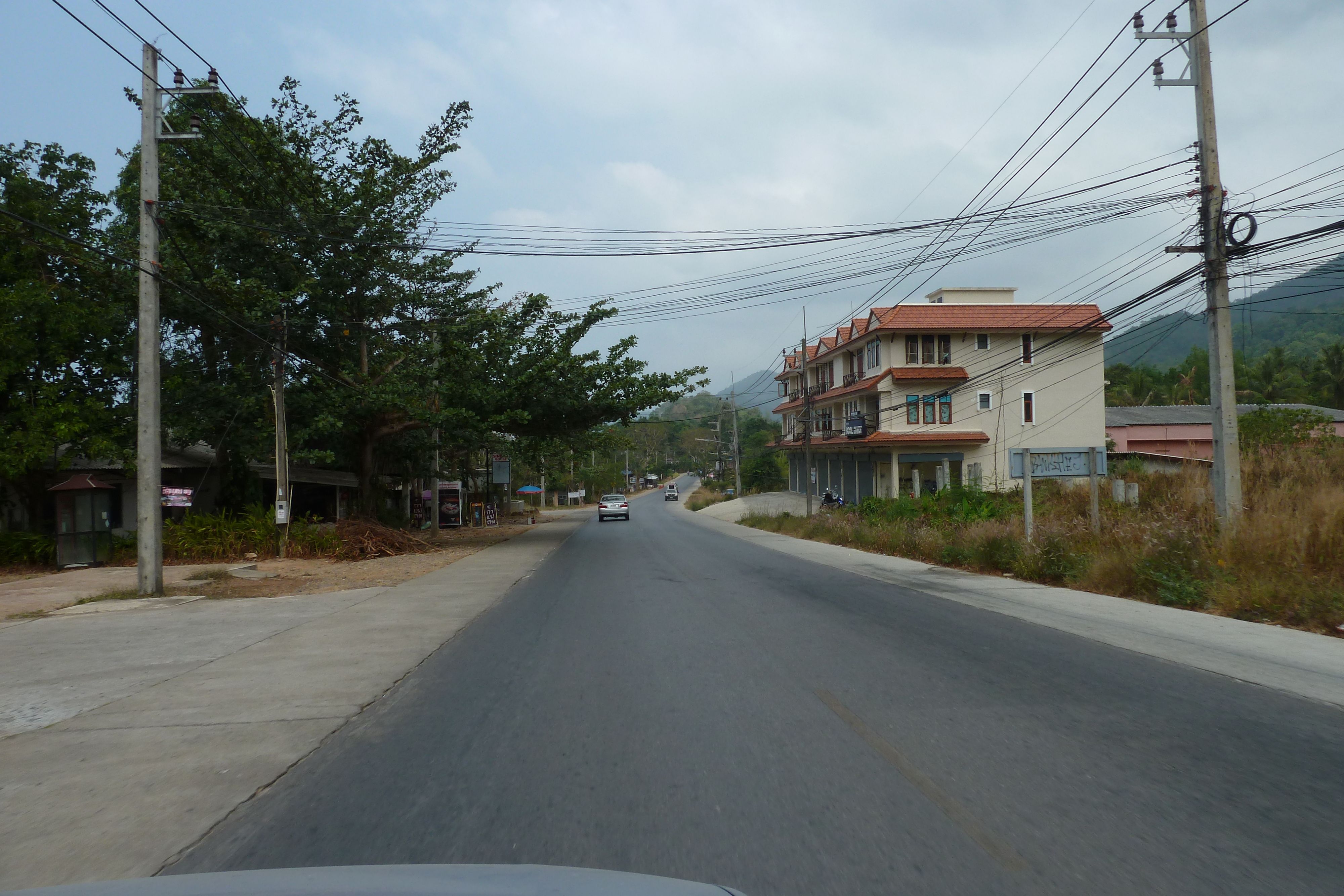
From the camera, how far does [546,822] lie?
4.46m

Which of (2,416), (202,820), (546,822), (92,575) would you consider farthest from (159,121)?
(546,822)

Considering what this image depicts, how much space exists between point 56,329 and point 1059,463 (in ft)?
78.6

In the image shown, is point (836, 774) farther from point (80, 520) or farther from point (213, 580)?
point (80, 520)

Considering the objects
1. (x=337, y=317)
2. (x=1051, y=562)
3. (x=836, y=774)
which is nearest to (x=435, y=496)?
(x=337, y=317)

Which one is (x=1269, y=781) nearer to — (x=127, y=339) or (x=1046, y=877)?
(x=1046, y=877)

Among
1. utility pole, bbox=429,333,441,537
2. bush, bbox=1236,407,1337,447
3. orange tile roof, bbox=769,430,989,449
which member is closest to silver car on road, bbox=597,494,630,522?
utility pole, bbox=429,333,441,537

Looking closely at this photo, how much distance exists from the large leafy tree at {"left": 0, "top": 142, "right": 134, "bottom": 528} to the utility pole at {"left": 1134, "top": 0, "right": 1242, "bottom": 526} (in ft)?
77.9

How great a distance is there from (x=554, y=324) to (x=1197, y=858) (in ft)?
86.3

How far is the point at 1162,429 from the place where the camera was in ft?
166

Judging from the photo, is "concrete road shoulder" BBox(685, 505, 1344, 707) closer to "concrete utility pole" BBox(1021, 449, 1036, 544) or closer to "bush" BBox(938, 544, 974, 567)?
"bush" BBox(938, 544, 974, 567)

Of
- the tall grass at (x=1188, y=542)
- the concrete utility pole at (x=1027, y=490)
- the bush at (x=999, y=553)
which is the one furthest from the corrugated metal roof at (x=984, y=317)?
the concrete utility pole at (x=1027, y=490)

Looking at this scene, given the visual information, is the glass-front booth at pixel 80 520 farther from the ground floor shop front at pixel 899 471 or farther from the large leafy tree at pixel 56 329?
the ground floor shop front at pixel 899 471

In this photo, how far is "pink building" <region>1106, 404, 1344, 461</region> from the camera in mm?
49250

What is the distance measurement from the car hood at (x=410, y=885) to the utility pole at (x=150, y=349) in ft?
46.0
